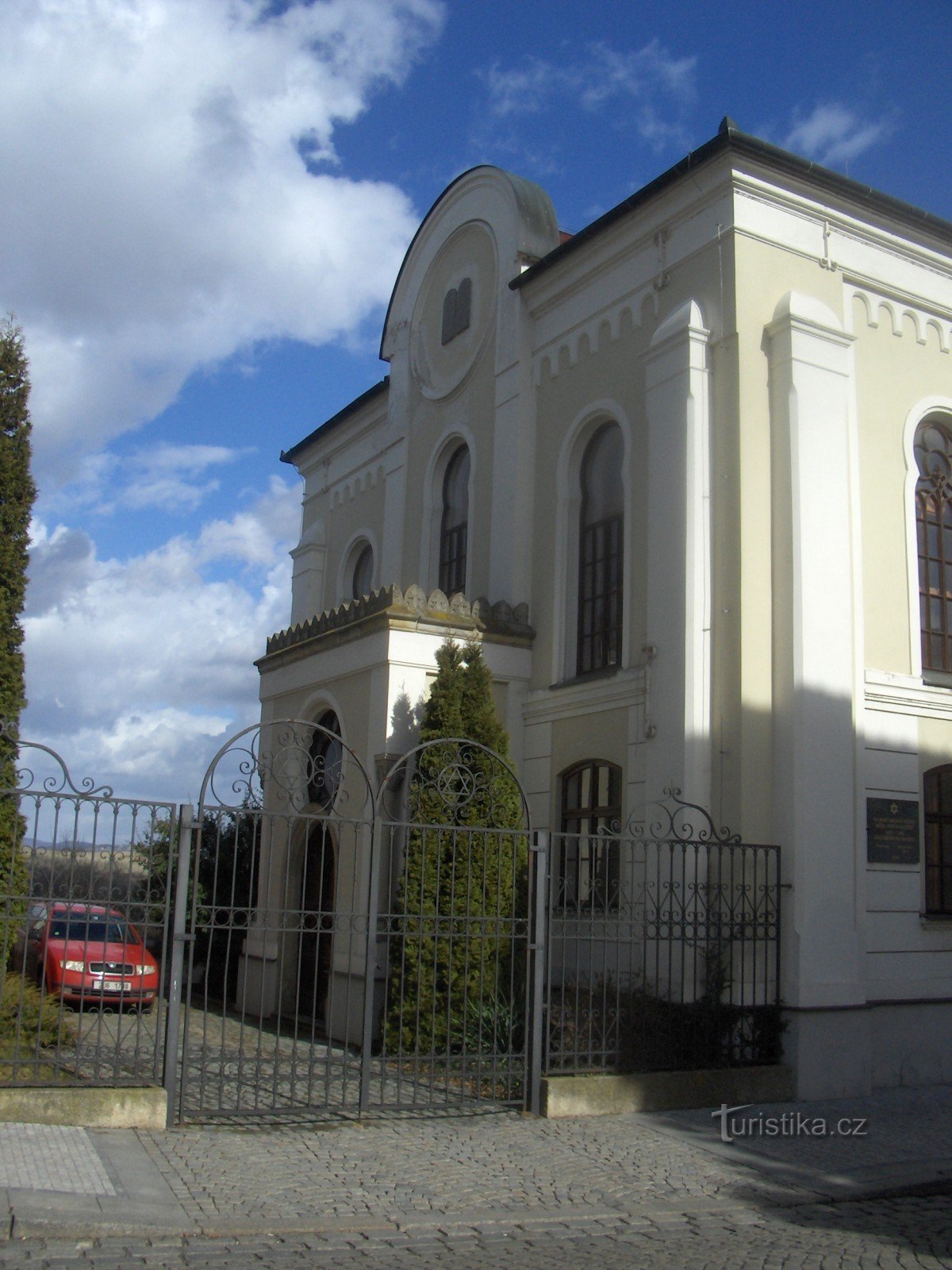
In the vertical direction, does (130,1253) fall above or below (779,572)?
below

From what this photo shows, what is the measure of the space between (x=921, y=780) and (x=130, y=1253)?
32.9ft

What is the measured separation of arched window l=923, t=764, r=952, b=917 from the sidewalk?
11.3 feet

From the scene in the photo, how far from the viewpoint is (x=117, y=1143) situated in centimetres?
851

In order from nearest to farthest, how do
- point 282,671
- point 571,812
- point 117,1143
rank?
point 117,1143
point 571,812
point 282,671

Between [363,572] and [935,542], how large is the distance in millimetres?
10811

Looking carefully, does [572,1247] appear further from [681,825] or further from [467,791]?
[467,791]

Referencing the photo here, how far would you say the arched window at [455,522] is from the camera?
18.4m

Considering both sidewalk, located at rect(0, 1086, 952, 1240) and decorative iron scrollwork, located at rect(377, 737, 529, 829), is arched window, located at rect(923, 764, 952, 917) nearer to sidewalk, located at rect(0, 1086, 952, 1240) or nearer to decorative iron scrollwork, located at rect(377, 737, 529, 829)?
sidewalk, located at rect(0, 1086, 952, 1240)

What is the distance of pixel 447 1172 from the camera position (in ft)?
27.4

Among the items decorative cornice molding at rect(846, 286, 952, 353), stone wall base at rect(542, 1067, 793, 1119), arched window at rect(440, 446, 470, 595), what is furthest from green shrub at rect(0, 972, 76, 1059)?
decorative cornice molding at rect(846, 286, 952, 353)

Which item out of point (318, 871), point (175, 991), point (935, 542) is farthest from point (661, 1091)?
point (935, 542)

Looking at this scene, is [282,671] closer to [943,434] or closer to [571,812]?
[571,812]

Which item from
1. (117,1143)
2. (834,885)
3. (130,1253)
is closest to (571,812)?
(834,885)

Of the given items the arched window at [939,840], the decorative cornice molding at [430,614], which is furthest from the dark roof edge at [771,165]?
the arched window at [939,840]
